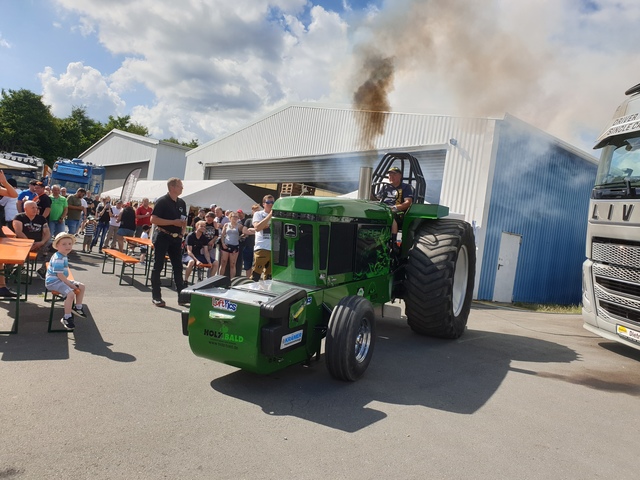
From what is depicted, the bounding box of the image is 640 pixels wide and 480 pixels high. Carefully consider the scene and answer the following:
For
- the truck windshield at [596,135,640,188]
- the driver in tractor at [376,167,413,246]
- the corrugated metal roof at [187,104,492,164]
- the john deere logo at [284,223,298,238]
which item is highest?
the corrugated metal roof at [187,104,492,164]

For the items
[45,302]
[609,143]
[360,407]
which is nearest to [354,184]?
[609,143]

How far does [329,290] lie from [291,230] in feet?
2.34

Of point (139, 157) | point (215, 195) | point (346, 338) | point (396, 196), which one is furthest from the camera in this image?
point (139, 157)

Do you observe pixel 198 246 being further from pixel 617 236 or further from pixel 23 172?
pixel 23 172

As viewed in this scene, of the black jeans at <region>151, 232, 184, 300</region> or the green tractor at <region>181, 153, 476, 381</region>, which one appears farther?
the black jeans at <region>151, 232, 184, 300</region>

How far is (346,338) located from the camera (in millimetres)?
4141

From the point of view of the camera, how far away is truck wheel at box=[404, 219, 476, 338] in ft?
18.7

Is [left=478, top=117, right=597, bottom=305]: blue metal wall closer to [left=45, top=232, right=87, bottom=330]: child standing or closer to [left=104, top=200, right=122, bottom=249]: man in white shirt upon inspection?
Answer: [left=45, top=232, right=87, bottom=330]: child standing

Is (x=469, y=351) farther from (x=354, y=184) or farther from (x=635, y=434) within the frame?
(x=354, y=184)

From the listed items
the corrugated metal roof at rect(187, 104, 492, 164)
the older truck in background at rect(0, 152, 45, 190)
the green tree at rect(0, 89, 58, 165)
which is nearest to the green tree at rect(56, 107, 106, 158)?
the green tree at rect(0, 89, 58, 165)

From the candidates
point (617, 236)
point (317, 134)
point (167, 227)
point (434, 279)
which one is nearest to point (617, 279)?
point (617, 236)

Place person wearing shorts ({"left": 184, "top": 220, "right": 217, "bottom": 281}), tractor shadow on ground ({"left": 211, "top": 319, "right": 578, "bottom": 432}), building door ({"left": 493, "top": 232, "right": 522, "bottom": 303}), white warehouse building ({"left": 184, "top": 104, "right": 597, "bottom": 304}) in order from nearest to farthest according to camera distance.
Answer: tractor shadow on ground ({"left": 211, "top": 319, "right": 578, "bottom": 432}) → person wearing shorts ({"left": 184, "top": 220, "right": 217, "bottom": 281}) → white warehouse building ({"left": 184, "top": 104, "right": 597, "bottom": 304}) → building door ({"left": 493, "top": 232, "right": 522, "bottom": 303})

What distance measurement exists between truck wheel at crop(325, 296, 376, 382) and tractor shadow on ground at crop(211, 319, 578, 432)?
0.56 ft

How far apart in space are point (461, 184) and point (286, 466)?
10269mm
